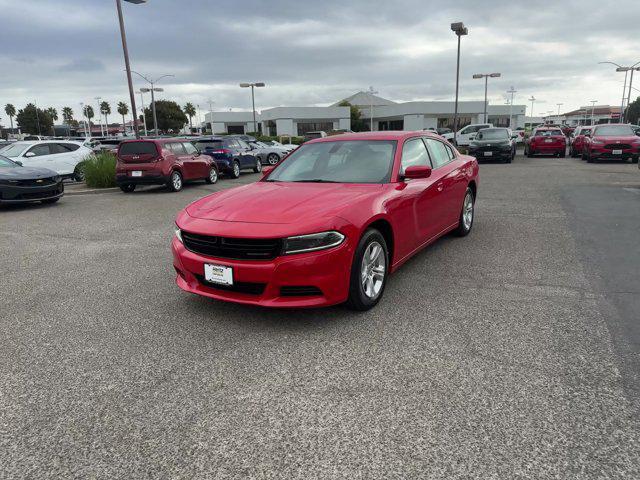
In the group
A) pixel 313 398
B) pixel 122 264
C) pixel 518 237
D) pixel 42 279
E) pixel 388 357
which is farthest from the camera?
pixel 518 237

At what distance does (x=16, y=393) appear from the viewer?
118 inches

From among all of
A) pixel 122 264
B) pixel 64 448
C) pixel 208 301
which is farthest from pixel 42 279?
pixel 64 448

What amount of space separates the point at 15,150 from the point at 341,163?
14237 millimetres

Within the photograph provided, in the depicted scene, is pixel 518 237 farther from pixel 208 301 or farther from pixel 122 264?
pixel 122 264

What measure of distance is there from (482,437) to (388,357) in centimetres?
98

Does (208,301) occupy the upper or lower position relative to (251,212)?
lower

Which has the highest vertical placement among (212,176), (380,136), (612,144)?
(380,136)

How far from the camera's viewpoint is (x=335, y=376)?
310 cm

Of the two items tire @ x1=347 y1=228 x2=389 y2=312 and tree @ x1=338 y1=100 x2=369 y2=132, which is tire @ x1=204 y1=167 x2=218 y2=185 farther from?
tree @ x1=338 y1=100 x2=369 y2=132

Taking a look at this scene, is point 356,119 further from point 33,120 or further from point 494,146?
point 33,120

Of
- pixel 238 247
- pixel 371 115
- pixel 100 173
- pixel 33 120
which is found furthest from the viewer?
pixel 33 120

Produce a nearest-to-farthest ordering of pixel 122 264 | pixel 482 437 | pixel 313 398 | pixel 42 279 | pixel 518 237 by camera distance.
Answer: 1. pixel 482 437
2. pixel 313 398
3. pixel 42 279
4. pixel 122 264
5. pixel 518 237

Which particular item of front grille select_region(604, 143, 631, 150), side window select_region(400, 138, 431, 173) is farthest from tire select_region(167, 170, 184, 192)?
front grille select_region(604, 143, 631, 150)

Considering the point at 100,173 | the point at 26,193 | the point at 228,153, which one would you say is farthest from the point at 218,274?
the point at 228,153
